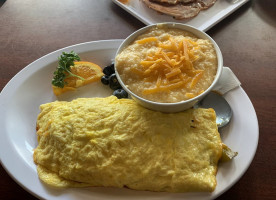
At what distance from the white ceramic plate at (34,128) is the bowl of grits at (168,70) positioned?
368mm

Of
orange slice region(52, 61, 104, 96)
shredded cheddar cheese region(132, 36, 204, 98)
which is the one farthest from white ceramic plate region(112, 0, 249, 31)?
shredded cheddar cheese region(132, 36, 204, 98)

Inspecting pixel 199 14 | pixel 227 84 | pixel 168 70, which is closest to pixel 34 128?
pixel 168 70

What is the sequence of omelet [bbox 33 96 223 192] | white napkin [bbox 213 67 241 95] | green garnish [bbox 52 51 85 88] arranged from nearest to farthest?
omelet [bbox 33 96 223 192]
white napkin [bbox 213 67 241 95]
green garnish [bbox 52 51 85 88]

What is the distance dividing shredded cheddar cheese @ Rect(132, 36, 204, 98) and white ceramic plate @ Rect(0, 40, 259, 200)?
0.44 metres

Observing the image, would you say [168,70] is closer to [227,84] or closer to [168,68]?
[168,68]

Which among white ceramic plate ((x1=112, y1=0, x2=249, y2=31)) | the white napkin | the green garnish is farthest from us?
white ceramic plate ((x1=112, y1=0, x2=249, y2=31))

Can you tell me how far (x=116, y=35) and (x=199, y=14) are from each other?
0.83m

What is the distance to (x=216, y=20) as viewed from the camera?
2.56 m

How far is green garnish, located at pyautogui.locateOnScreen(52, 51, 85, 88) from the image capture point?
202cm

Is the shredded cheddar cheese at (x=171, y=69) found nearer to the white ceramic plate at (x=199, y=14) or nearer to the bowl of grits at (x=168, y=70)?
the bowl of grits at (x=168, y=70)

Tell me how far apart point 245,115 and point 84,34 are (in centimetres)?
167

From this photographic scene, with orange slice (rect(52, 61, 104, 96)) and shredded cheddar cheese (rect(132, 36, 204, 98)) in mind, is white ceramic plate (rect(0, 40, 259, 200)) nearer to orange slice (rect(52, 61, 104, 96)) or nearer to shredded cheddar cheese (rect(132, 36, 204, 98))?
orange slice (rect(52, 61, 104, 96))

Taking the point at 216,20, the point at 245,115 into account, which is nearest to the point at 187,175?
the point at 245,115

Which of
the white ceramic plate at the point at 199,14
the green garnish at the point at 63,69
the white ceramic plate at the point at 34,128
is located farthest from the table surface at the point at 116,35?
the green garnish at the point at 63,69
